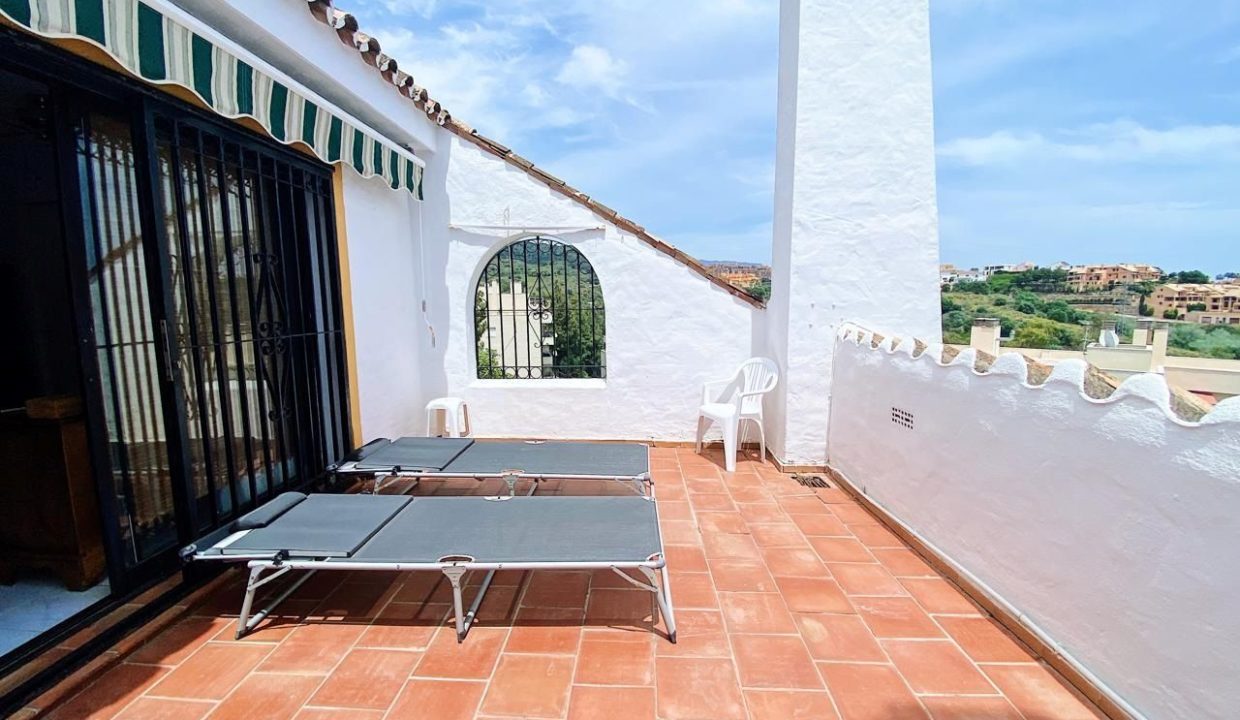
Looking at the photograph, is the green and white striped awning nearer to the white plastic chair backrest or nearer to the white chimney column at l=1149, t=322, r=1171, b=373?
the white plastic chair backrest

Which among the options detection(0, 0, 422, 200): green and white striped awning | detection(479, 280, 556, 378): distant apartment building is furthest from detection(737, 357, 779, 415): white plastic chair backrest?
detection(0, 0, 422, 200): green and white striped awning

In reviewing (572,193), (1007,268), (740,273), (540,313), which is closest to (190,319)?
(540,313)

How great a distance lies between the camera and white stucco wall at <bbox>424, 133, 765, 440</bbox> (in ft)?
22.4

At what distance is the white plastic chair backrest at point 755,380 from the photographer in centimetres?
639

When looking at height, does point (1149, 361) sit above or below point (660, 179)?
below

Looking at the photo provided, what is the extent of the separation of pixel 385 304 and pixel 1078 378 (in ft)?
21.0

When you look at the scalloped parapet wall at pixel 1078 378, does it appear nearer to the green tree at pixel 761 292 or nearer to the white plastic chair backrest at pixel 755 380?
the white plastic chair backrest at pixel 755 380

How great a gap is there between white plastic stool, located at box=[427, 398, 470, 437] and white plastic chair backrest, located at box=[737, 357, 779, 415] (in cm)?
371

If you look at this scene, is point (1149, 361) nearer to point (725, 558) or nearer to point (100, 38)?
point (725, 558)

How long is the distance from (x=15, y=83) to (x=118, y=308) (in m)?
1.34

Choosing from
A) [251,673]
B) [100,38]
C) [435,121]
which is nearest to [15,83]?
[100,38]

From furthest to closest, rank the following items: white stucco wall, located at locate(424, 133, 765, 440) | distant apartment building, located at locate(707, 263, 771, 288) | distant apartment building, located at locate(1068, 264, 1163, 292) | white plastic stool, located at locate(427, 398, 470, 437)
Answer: distant apartment building, located at locate(1068, 264, 1163, 292), distant apartment building, located at locate(707, 263, 771, 288), white stucco wall, located at locate(424, 133, 765, 440), white plastic stool, located at locate(427, 398, 470, 437)

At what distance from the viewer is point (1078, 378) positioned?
111 inches

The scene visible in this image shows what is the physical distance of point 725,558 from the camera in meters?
4.06
